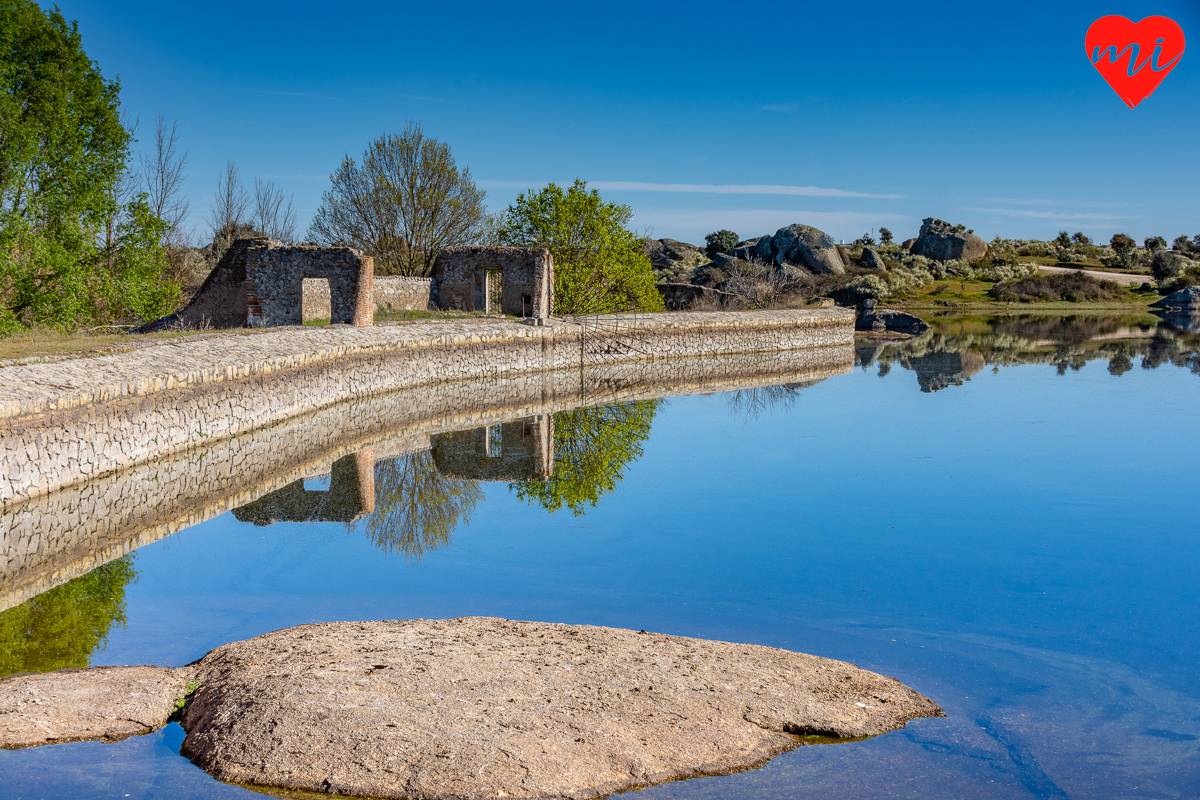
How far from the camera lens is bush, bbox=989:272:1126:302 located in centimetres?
5581

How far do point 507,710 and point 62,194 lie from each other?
19.8 metres

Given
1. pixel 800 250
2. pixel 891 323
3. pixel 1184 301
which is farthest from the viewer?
pixel 800 250

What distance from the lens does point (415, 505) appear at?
435 inches

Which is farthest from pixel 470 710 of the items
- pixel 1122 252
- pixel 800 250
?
pixel 1122 252

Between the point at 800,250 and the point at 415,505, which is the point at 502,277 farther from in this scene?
the point at 800,250

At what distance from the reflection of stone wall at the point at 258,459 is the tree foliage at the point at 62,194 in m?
7.01

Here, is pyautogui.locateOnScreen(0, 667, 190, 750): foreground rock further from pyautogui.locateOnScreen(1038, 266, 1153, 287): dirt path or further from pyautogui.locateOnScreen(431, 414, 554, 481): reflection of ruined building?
pyautogui.locateOnScreen(1038, 266, 1153, 287): dirt path

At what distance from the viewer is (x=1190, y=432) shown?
15641 mm

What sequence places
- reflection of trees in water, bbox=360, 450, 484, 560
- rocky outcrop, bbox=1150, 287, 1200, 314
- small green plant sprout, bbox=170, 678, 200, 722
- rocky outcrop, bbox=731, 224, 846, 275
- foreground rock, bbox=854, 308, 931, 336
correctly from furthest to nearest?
rocky outcrop, bbox=731, 224, 846, 275, rocky outcrop, bbox=1150, 287, 1200, 314, foreground rock, bbox=854, 308, 931, 336, reflection of trees in water, bbox=360, 450, 484, 560, small green plant sprout, bbox=170, 678, 200, 722

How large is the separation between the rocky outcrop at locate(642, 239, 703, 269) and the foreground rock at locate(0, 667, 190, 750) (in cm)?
4882

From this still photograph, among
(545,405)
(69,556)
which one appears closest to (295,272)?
(545,405)

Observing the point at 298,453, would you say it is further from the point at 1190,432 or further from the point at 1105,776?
the point at 1190,432

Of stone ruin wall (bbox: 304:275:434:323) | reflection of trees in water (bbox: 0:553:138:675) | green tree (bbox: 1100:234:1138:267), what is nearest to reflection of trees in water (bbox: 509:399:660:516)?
reflection of trees in water (bbox: 0:553:138:675)

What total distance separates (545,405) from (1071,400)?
11.5m
